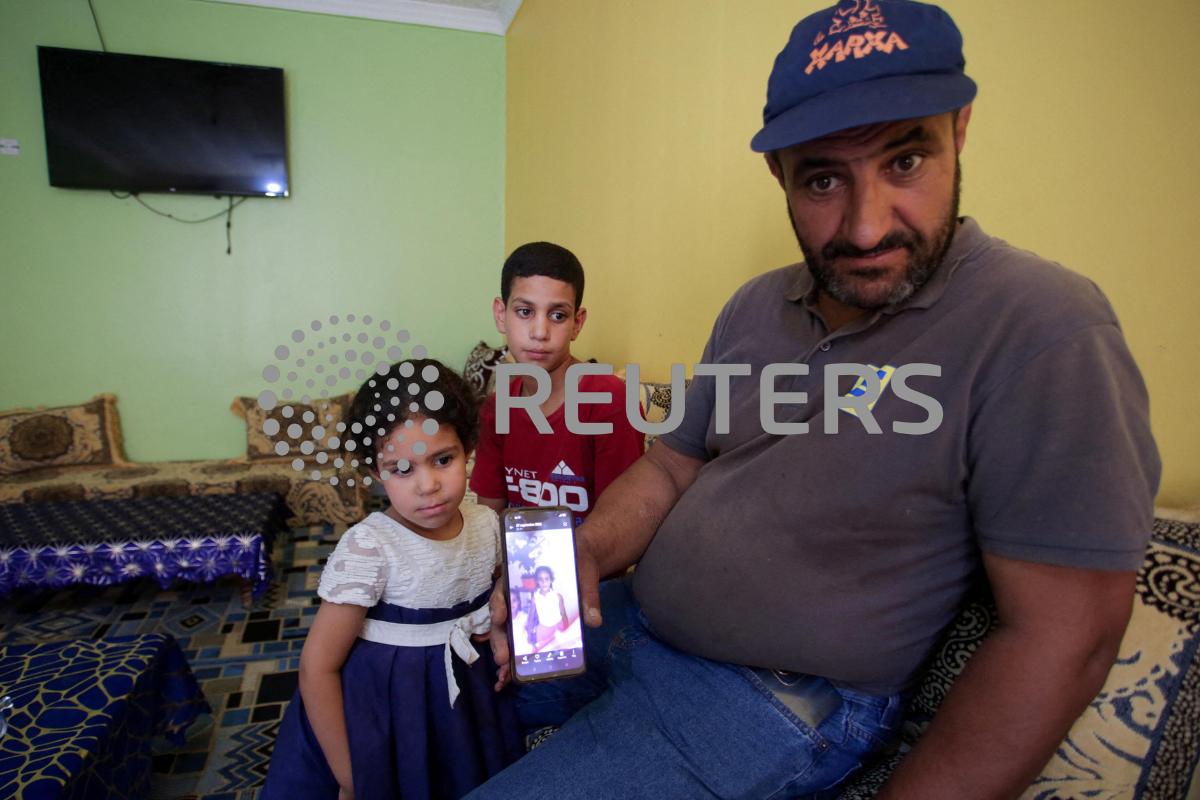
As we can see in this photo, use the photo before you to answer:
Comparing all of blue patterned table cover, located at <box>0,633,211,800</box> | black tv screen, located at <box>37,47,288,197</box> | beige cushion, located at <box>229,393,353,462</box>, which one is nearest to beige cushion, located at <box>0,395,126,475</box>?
beige cushion, located at <box>229,393,353,462</box>

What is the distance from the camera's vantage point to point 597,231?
8.13 feet

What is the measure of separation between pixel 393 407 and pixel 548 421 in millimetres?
476

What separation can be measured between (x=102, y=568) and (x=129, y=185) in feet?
7.66

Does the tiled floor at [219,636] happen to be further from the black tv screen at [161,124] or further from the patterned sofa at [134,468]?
the black tv screen at [161,124]

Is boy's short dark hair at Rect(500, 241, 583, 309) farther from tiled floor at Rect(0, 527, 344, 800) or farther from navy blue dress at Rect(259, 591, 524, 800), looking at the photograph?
→ tiled floor at Rect(0, 527, 344, 800)

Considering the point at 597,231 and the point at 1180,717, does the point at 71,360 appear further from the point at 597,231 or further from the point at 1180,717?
the point at 1180,717

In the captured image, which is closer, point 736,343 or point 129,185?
point 736,343

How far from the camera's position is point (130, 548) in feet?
7.59

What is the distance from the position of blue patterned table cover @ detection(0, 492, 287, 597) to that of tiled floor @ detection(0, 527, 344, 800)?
139mm

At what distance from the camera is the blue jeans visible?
29.7 inches

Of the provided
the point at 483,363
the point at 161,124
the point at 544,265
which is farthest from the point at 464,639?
the point at 161,124

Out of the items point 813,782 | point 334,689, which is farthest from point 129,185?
point 813,782

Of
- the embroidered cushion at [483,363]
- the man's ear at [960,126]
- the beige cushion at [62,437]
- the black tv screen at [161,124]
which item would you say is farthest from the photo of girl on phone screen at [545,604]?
the beige cushion at [62,437]

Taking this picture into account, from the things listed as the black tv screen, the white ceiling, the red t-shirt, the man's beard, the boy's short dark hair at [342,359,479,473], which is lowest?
the red t-shirt
